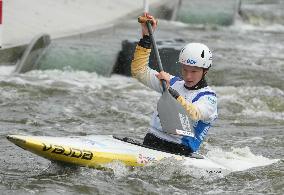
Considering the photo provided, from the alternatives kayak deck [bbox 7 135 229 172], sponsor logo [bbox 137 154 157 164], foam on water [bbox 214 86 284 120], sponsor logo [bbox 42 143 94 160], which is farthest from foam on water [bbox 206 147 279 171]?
foam on water [bbox 214 86 284 120]

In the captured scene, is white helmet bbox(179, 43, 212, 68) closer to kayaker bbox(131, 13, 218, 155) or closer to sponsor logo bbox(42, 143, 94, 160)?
kayaker bbox(131, 13, 218, 155)

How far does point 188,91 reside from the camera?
7.80 m

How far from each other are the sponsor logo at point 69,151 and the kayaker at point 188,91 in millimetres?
853

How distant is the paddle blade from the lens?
25.1 ft

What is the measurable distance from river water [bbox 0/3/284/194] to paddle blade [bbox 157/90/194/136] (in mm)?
305

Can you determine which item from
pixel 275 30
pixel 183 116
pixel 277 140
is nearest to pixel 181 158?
pixel 183 116

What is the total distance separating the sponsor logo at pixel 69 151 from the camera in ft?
23.0

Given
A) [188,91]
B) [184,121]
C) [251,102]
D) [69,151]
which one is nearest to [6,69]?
[251,102]

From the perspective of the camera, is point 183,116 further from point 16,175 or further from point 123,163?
point 16,175

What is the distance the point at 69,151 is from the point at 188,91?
4.45ft

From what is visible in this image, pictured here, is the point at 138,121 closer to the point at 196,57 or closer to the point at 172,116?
the point at 172,116

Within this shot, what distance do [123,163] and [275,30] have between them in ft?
47.4

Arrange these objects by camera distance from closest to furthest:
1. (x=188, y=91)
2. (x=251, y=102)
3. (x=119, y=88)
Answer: (x=188, y=91) < (x=251, y=102) < (x=119, y=88)

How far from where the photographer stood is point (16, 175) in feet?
25.0
